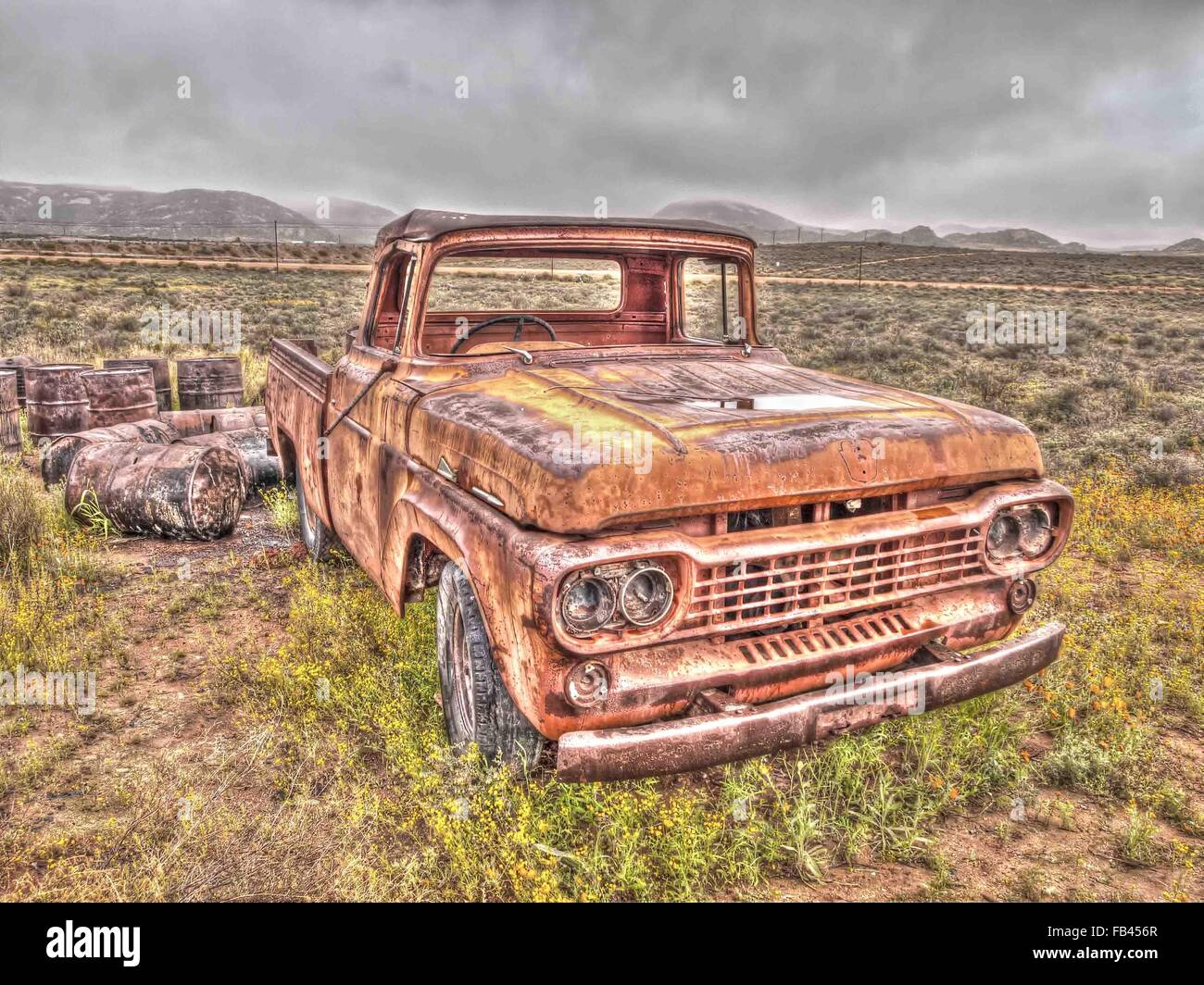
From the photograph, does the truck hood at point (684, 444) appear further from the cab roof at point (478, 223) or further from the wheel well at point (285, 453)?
the wheel well at point (285, 453)

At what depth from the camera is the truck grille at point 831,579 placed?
2207 mm

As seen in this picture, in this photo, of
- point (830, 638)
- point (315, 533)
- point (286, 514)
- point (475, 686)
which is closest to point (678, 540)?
point (830, 638)

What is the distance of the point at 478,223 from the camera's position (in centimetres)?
327

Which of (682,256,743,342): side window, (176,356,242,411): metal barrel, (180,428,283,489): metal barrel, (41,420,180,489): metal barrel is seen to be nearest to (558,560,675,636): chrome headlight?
(682,256,743,342): side window

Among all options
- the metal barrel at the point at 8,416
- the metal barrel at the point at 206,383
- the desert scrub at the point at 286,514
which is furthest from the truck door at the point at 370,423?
the metal barrel at the point at 206,383

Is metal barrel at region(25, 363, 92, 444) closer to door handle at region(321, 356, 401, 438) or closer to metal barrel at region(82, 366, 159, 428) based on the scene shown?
metal barrel at region(82, 366, 159, 428)

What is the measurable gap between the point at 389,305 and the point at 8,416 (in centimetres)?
538

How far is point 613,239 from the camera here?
3.53 m

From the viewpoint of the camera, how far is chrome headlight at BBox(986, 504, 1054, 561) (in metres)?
2.75

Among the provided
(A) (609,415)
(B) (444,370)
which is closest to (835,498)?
(A) (609,415)

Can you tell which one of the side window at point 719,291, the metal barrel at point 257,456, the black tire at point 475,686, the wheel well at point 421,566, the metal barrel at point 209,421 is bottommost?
the black tire at point 475,686

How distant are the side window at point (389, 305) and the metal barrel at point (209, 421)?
4123 millimetres

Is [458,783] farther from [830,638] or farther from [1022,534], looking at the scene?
[1022,534]
